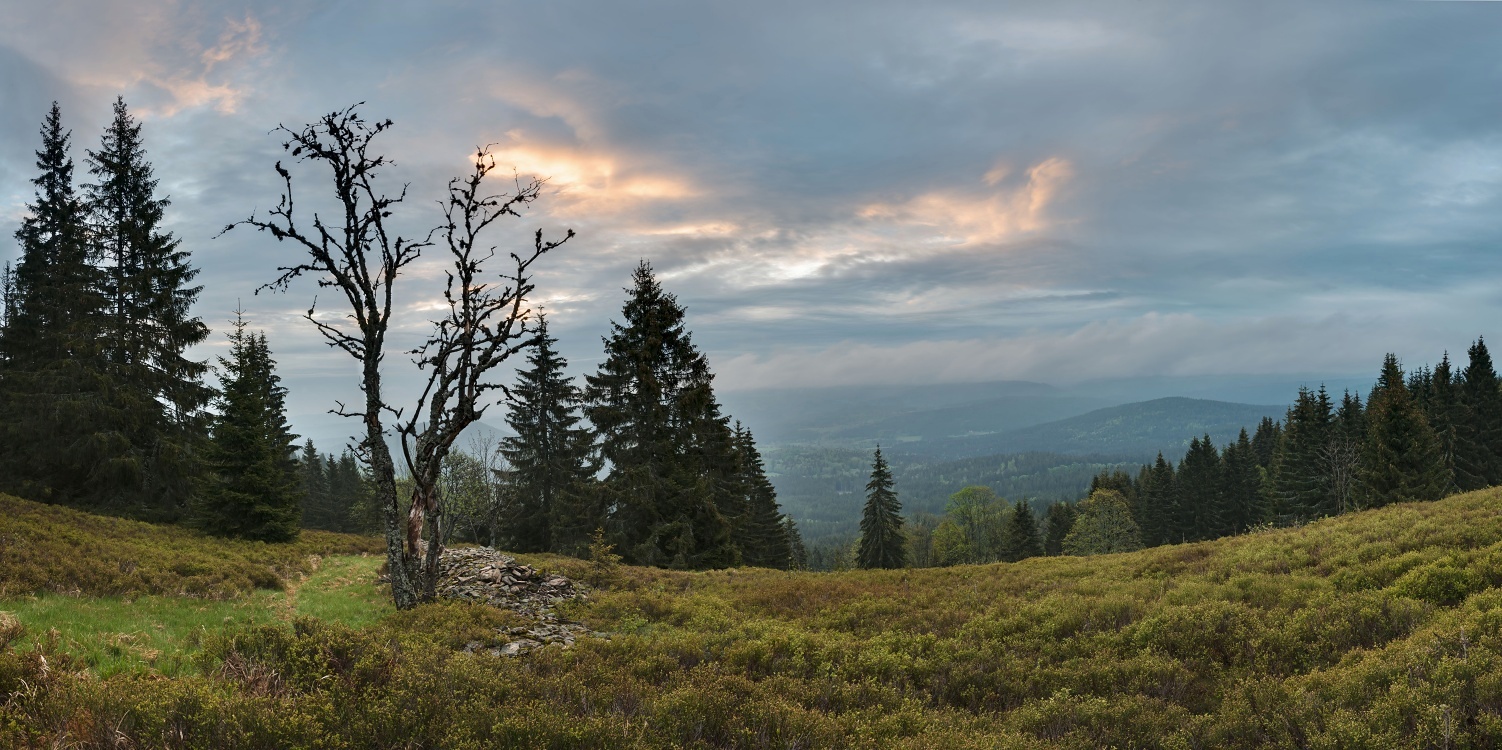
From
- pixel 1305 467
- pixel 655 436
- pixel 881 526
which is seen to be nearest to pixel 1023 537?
pixel 881 526

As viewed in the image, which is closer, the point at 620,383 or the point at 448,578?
the point at 448,578

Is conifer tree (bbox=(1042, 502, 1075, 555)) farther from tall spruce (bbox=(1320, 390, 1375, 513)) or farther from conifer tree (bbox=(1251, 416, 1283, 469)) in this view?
tall spruce (bbox=(1320, 390, 1375, 513))

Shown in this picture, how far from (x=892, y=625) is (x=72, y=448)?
35.4 metres

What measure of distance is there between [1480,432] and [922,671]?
7335 cm

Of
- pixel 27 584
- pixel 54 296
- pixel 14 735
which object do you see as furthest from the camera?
pixel 54 296

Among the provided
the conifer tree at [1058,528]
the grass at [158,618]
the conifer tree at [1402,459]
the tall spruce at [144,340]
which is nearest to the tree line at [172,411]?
the tall spruce at [144,340]

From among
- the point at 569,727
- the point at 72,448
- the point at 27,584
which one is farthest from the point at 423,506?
the point at 72,448

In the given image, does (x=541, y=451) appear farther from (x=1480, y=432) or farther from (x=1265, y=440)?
(x=1265, y=440)

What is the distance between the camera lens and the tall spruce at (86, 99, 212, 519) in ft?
93.9

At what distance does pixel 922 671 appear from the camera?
32.9 ft

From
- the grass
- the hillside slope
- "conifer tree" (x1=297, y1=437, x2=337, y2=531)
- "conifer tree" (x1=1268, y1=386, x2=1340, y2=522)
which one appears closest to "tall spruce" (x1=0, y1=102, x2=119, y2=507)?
the hillside slope

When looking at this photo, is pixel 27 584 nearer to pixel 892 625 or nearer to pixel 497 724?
pixel 497 724

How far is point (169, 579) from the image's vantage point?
15.0 m

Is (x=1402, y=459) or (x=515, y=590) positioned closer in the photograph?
(x=515, y=590)
